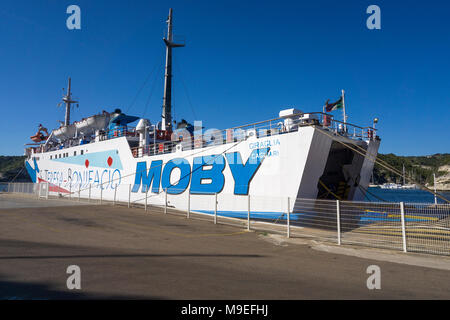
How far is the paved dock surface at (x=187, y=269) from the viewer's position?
4094mm

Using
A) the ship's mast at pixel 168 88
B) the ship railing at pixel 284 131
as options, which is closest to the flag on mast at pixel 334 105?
the ship railing at pixel 284 131

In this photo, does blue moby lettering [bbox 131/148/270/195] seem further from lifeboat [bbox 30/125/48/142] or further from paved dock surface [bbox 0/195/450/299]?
lifeboat [bbox 30/125/48/142]

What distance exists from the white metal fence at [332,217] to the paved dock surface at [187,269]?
1744 millimetres

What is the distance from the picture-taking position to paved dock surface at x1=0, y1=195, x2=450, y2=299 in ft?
13.4

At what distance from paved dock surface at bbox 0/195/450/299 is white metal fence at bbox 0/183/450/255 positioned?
5.72ft

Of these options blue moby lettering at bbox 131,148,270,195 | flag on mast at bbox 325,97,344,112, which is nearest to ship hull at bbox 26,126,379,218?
blue moby lettering at bbox 131,148,270,195

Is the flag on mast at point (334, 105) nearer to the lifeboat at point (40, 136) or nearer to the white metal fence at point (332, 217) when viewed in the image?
the white metal fence at point (332, 217)

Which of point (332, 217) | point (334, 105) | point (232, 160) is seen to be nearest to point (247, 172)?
point (232, 160)

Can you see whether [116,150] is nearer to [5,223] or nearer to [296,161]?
[5,223]

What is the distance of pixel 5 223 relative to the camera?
430 inches

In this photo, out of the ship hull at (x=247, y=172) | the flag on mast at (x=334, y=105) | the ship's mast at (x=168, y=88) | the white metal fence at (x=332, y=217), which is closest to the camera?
the white metal fence at (x=332, y=217)
